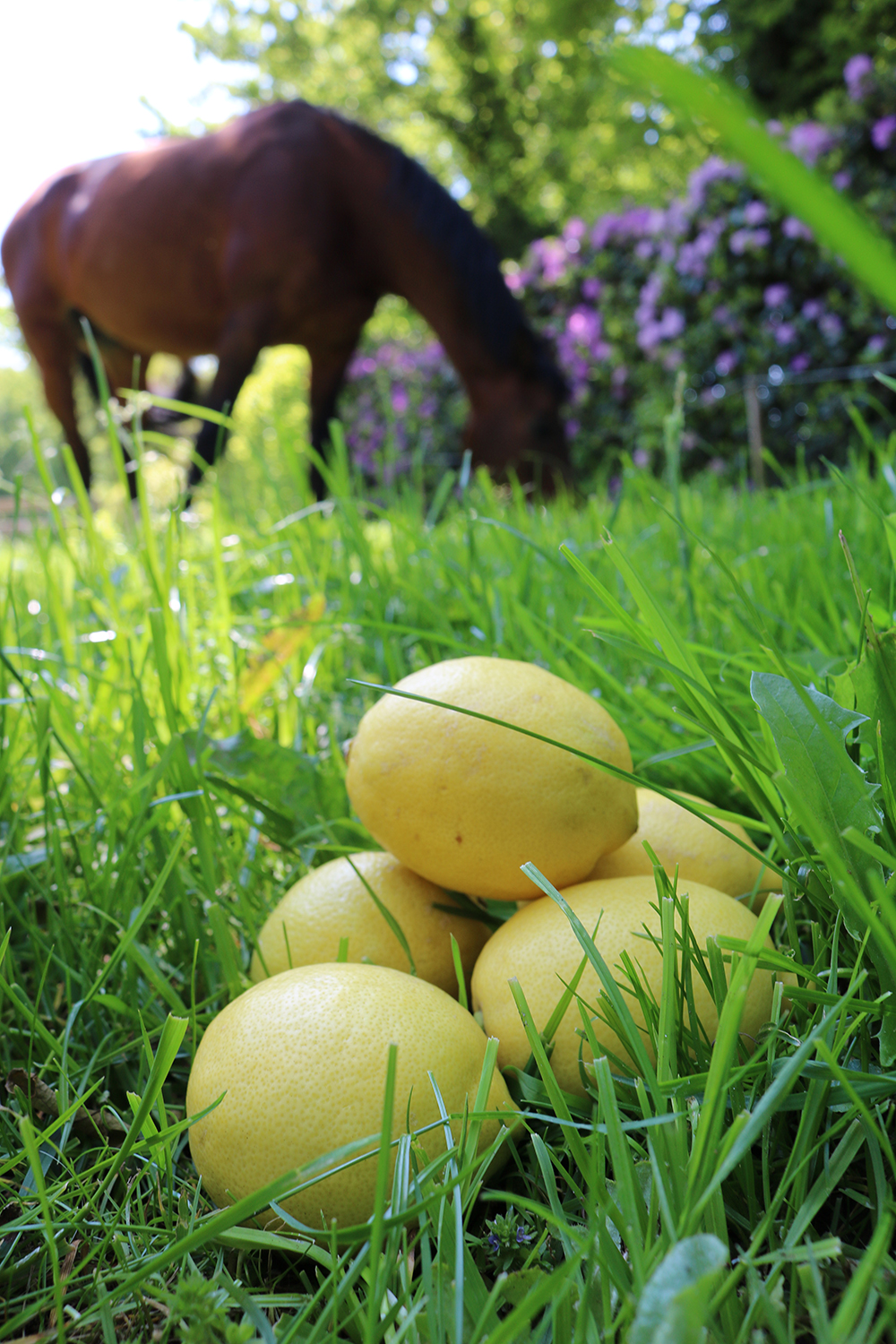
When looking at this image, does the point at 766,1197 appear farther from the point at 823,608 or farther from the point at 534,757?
the point at 823,608

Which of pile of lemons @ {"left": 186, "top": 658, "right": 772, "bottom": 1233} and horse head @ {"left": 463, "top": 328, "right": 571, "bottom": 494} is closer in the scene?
pile of lemons @ {"left": 186, "top": 658, "right": 772, "bottom": 1233}

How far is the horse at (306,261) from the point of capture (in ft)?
15.6

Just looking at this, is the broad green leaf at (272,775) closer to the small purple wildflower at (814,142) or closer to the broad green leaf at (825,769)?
the broad green leaf at (825,769)

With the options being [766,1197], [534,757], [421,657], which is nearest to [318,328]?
[421,657]

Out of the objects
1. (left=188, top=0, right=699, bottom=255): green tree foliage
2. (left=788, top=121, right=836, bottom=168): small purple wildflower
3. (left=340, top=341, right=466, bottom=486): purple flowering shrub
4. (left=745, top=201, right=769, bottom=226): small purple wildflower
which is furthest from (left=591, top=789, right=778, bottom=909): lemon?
(left=188, top=0, right=699, bottom=255): green tree foliage

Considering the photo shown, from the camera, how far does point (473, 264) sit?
503 centimetres

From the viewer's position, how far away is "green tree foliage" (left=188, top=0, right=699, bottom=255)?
569 inches

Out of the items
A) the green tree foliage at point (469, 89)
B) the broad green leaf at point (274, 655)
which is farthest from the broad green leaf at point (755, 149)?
the green tree foliage at point (469, 89)

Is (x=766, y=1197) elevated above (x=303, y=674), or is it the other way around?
(x=303, y=674)

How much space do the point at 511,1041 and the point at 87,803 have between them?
76cm

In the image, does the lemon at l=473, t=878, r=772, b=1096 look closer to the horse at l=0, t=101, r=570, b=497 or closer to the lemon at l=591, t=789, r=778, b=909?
the lemon at l=591, t=789, r=778, b=909

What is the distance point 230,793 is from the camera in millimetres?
1047

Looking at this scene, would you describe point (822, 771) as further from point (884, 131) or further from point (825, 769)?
point (884, 131)

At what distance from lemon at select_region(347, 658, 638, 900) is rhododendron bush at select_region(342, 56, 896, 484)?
3999 millimetres
